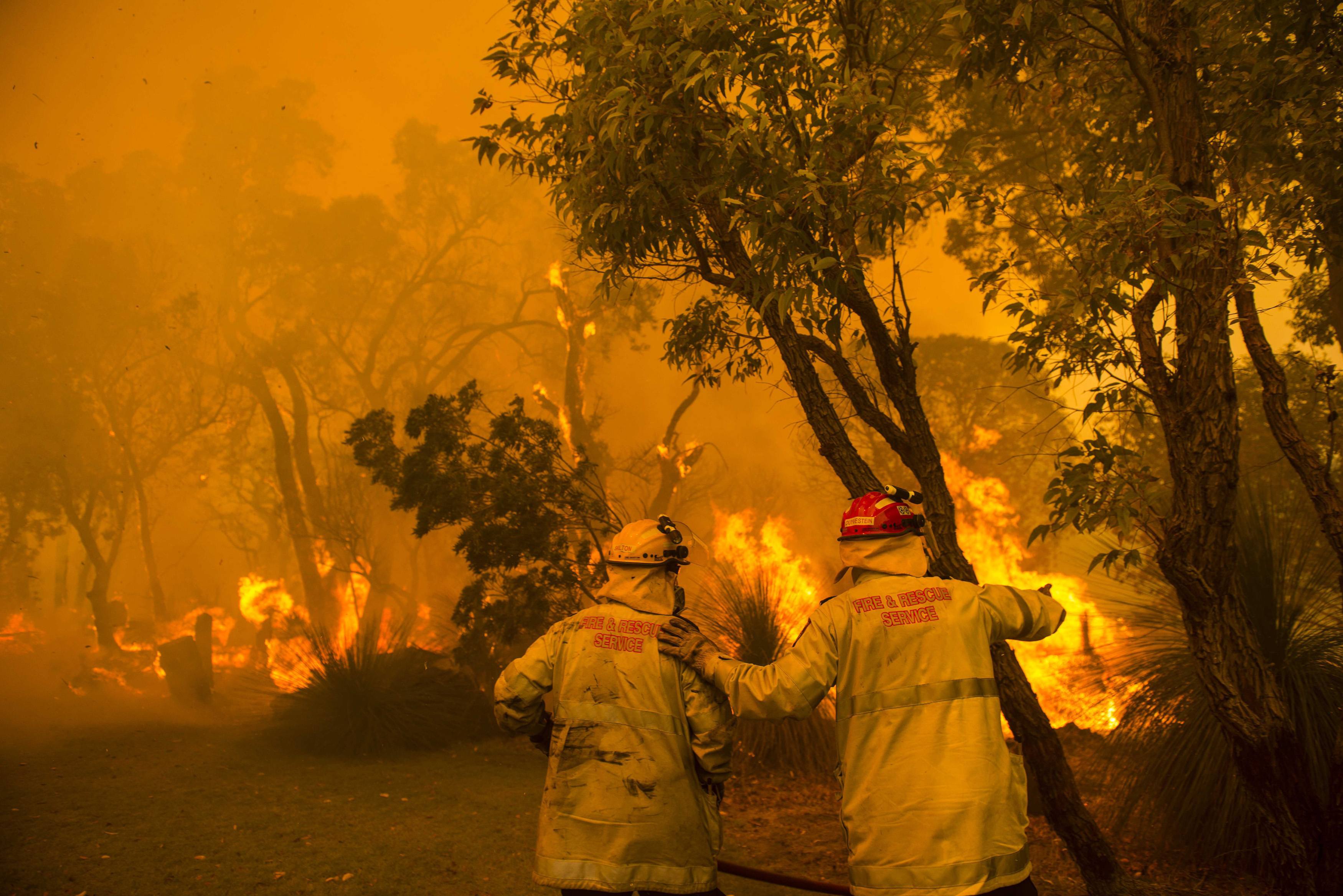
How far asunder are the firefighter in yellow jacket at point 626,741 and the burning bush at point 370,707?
5231mm

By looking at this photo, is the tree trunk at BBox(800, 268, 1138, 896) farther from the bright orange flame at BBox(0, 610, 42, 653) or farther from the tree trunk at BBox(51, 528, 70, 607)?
the tree trunk at BBox(51, 528, 70, 607)

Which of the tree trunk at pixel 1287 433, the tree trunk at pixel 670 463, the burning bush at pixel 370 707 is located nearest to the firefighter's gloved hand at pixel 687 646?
the tree trunk at pixel 1287 433

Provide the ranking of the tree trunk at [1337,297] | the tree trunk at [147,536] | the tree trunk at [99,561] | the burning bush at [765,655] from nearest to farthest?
1. the tree trunk at [1337,297]
2. the burning bush at [765,655]
3. the tree trunk at [99,561]
4. the tree trunk at [147,536]

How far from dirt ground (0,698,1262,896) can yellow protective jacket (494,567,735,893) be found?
7.32ft

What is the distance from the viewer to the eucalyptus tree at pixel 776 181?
3361 millimetres

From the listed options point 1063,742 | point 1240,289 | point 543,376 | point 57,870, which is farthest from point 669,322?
point 543,376

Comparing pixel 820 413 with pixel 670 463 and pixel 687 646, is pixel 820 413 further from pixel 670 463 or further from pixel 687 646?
pixel 670 463

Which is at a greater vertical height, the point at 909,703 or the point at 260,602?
the point at 909,703

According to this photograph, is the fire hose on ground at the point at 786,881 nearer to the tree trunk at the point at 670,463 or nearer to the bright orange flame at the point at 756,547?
the bright orange flame at the point at 756,547

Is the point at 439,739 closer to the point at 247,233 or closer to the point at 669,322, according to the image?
the point at 669,322

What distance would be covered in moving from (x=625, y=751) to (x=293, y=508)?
10.7 meters

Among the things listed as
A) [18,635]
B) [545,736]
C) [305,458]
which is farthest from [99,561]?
[545,736]

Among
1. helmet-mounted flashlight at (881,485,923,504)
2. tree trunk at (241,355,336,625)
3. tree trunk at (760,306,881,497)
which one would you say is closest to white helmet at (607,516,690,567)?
helmet-mounted flashlight at (881,485,923,504)

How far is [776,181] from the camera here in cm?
346
